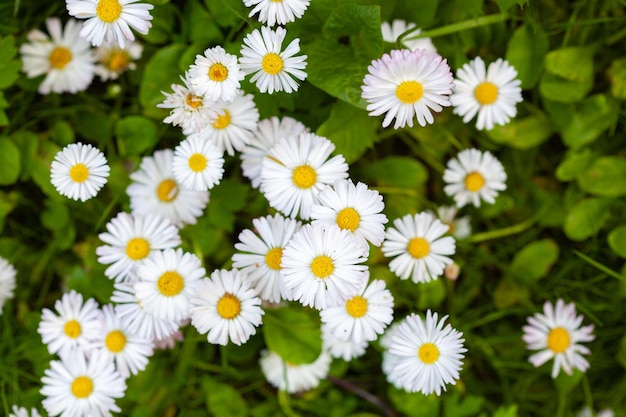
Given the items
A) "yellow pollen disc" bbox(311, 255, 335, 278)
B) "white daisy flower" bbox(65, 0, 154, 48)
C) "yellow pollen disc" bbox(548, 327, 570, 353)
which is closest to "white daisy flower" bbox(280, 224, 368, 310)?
"yellow pollen disc" bbox(311, 255, 335, 278)

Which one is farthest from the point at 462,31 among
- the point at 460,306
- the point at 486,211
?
the point at 460,306

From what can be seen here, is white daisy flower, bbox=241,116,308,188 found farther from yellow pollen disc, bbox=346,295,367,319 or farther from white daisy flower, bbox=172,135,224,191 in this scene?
yellow pollen disc, bbox=346,295,367,319

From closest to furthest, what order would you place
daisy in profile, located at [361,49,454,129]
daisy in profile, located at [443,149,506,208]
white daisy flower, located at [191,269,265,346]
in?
1. daisy in profile, located at [361,49,454,129]
2. white daisy flower, located at [191,269,265,346]
3. daisy in profile, located at [443,149,506,208]

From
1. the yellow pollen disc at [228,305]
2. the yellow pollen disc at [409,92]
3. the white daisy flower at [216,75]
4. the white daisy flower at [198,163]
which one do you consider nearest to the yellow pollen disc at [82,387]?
the yellow pollen disc at [228,305]

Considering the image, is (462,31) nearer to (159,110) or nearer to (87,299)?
(159,110)

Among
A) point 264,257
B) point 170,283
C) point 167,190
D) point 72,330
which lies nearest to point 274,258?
point 264,257

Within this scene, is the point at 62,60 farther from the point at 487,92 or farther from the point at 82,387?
the point at 487,92
